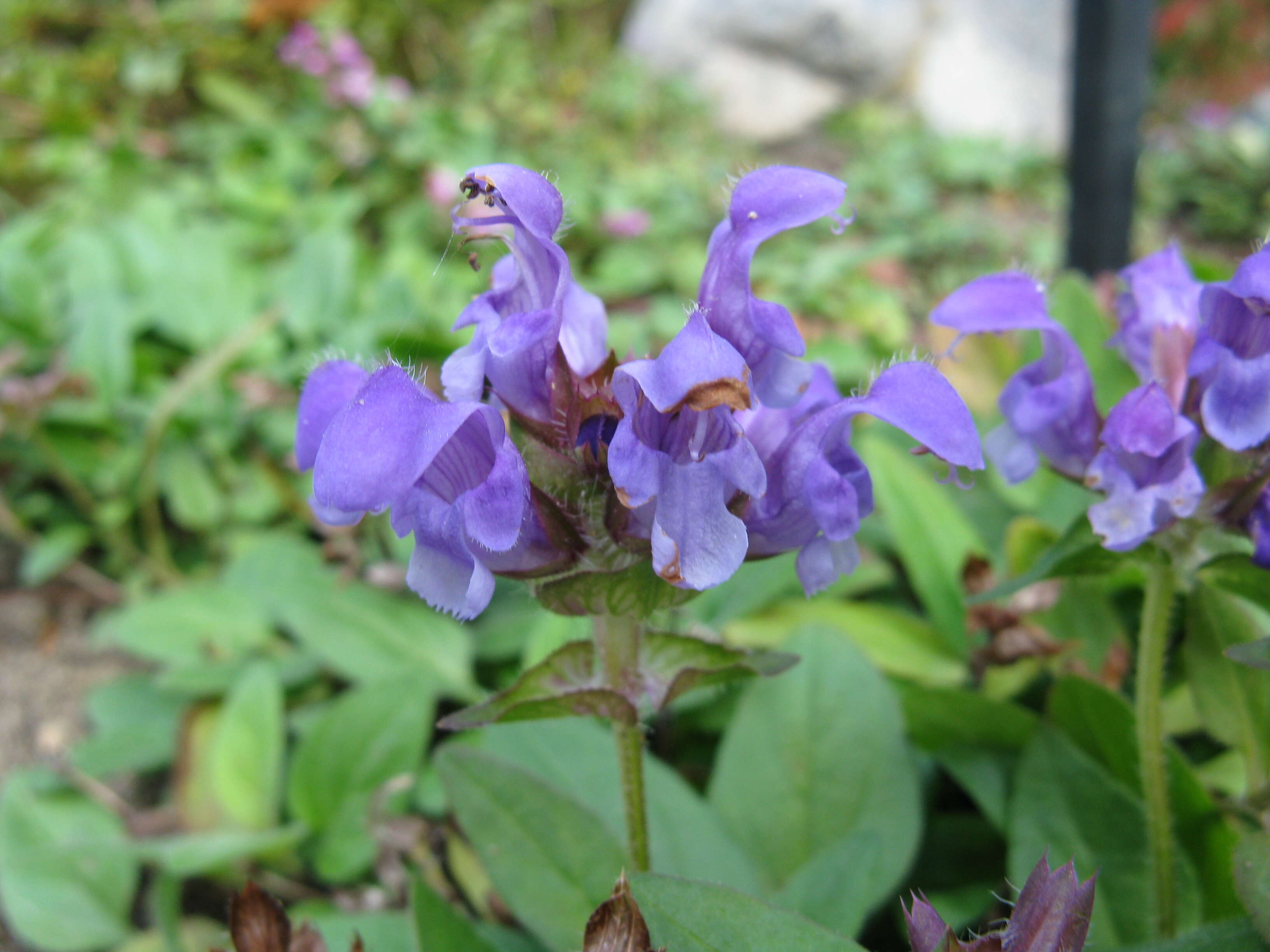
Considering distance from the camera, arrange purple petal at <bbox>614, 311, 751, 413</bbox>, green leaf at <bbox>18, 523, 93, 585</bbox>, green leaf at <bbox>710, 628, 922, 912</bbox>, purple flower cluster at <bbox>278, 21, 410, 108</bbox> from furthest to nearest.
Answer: purple flower cluster at <bbox>278, 21, 410, 108</bbox>, green leaf at <bbox>18, 523, 93, 585</bbox>, green leaf at <bbox>710, 628, 922, 912</bbox>, purple petal at <bbox>614, 311, 751, 413</bbox>

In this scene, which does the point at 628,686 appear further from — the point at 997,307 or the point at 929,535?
the point at 929,535

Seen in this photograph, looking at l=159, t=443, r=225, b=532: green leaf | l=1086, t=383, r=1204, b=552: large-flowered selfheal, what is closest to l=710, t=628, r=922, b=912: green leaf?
l=1086, t=383, r=1204, b=552: large-flowered selfheal

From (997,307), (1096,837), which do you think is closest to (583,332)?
(997,307)

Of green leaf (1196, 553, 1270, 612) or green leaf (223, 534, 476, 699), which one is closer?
green leaf (1196, 553, 1270, 612)

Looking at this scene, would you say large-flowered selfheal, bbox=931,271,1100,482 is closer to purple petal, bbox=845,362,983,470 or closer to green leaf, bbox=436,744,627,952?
purple petal, bbox=845,362,983,470

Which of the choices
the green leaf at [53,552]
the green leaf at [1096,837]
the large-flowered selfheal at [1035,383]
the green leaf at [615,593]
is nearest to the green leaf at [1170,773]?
the green leaf at [1096,837]

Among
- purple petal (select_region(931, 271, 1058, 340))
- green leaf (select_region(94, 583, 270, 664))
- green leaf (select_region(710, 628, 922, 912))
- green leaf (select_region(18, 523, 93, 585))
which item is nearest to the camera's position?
purple petal (select_region(931, 271, 1058, 340))
